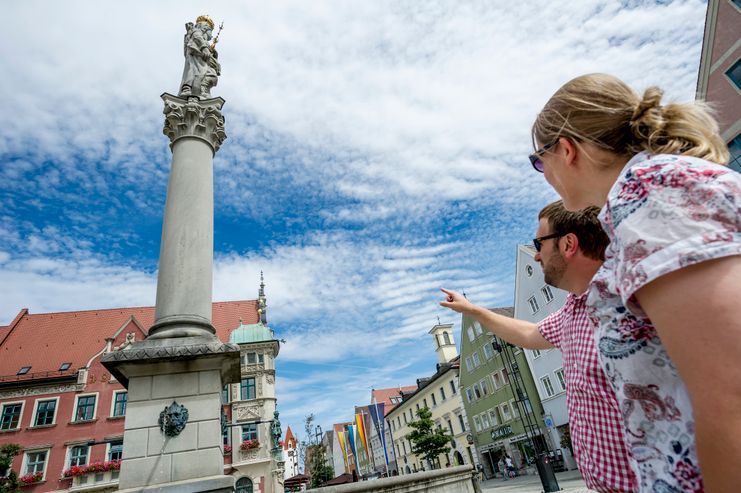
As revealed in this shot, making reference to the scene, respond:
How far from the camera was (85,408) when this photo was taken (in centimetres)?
3058

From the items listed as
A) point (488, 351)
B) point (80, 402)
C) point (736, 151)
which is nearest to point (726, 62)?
point (736, 151)

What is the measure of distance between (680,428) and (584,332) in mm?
675

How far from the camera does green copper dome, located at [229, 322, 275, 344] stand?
36.3 meters

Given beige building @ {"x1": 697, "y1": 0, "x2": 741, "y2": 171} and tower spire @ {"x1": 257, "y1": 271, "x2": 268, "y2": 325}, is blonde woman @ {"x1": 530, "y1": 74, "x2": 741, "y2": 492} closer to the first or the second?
beige building @ {"x1": 697, "y1": 0, "x2": 741, "y2": 171}

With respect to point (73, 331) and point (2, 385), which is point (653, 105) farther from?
point (73, 331)

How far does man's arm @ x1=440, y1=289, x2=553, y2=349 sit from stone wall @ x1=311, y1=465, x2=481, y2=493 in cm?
424

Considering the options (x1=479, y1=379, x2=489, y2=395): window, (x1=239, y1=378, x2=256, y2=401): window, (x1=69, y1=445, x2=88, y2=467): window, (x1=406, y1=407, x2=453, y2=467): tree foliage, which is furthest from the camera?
(x1=479, y1=379, x2=489, y2=395): window

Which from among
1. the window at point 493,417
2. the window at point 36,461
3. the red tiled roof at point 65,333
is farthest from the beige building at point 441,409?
the window at point 36,461

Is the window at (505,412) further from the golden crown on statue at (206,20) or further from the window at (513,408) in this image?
the golden crown on statue at (206,20)

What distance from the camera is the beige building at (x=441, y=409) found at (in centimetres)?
3894

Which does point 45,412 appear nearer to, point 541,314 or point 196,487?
point 196,487

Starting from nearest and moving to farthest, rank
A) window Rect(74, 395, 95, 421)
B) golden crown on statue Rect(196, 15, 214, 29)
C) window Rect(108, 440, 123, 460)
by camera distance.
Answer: golden crown on statue Rect(196, 15, 214, 29) < window Rect(108, 440, 123, 460) < window Rect(74, 395, 95, 421)

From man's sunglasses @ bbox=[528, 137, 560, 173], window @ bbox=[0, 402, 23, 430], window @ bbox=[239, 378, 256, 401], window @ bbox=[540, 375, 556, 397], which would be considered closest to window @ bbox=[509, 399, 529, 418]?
window @ bbox=[540, 375, 556, 397]

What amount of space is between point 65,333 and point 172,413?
4045cm
